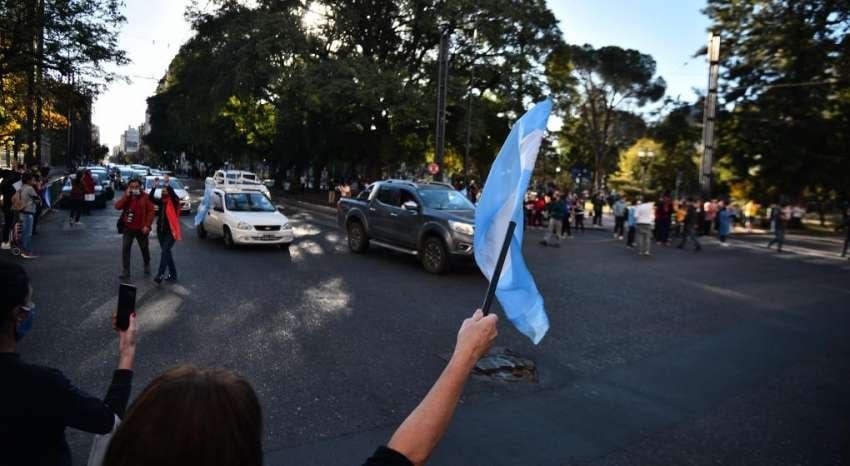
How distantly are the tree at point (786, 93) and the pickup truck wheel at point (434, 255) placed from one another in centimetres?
2495

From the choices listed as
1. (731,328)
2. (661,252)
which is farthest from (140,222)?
(661,252)

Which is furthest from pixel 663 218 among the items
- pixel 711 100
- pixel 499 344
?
pixel 499 344

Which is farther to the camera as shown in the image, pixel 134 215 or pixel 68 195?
pixel 68 195

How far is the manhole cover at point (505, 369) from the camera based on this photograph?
5676 millimetres

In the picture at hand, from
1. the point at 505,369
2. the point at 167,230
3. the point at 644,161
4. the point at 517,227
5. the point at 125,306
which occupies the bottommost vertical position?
the point at 505,369

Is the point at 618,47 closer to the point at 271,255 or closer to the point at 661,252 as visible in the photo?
the point at 661,252

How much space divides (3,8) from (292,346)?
1657 cm

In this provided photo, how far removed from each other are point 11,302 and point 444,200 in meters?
11.3

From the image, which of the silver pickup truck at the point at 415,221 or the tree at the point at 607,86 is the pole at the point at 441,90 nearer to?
the silver pickup truck at the point at 415,221

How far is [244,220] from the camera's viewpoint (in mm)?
13867

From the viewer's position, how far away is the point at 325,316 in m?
7.78

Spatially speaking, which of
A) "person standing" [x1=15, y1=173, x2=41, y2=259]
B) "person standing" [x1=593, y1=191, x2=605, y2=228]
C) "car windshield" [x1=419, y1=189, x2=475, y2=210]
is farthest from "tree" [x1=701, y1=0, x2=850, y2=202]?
"person standing" [x1=15, y1=173, x2=41, y2=259]

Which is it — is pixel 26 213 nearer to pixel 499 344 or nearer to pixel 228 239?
pixel 228 239

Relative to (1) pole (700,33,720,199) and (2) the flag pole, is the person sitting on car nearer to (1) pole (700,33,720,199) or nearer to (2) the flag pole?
(2) the flag pole
